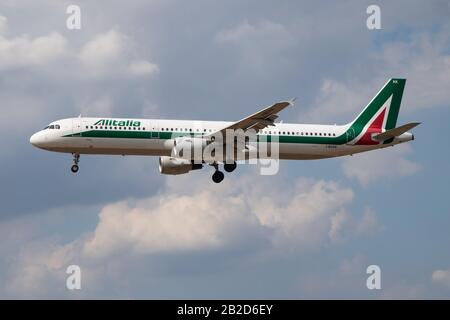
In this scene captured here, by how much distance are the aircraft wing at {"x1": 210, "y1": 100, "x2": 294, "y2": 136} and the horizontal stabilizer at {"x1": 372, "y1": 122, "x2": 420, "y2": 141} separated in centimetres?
1122

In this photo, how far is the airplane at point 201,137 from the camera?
70.0 m

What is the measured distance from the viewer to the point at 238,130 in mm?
70125

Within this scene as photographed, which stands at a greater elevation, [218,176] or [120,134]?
[120,134]

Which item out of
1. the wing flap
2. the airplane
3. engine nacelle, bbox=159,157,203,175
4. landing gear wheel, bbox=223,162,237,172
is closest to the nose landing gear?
the airplane

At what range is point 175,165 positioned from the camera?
73.8 m

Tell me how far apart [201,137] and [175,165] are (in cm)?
424

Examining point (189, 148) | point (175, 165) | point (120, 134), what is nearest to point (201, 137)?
point (189, 148)

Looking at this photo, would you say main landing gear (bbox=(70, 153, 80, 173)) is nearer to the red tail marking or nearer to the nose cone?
the nose cone

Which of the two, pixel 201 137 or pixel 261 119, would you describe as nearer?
pixel 261 119

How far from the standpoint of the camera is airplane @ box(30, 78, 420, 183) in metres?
70.0

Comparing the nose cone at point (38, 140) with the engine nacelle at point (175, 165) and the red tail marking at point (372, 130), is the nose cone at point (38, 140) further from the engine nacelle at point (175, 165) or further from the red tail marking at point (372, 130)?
the red tail marking at point (372, 130)

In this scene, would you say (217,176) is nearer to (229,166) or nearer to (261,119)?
(229,166)

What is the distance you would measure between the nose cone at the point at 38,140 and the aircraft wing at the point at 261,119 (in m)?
13.8

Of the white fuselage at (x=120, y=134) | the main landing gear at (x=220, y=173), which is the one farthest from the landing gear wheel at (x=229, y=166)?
the white fuselage at (x=120, y=134)
